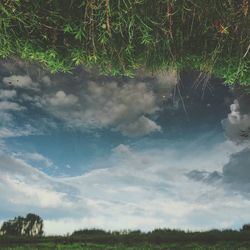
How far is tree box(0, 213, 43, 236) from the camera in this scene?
43.6 metres

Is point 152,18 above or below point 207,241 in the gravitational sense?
above

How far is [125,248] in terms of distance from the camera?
20328 millimetres

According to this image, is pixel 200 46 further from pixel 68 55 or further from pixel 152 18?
pixel 68 55

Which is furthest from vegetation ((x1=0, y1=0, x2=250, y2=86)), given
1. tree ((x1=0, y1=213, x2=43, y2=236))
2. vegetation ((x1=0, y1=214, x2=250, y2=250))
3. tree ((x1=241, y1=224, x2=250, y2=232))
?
tree ((x1=0, y1=213, x2=43, y2=236))

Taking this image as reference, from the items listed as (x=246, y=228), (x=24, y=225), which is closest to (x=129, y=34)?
(x=246, y=228)

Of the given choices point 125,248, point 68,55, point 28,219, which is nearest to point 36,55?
point 68,55

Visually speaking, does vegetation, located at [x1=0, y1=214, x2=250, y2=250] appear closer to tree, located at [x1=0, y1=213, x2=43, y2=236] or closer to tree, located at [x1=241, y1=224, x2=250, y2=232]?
tree, located at [x1=241, y1=224, x2=250, y2=232]

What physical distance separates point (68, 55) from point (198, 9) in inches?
143

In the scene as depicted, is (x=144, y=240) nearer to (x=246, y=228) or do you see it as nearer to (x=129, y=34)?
(x=246, y=228)

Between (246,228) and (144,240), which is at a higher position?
(246,228)

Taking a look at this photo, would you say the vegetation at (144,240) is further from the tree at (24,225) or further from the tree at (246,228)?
the tree at (24,225)

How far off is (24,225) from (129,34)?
3812 cm

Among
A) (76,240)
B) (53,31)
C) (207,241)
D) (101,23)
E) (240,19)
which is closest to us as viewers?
(101,23)

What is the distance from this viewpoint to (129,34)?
9.63 m
